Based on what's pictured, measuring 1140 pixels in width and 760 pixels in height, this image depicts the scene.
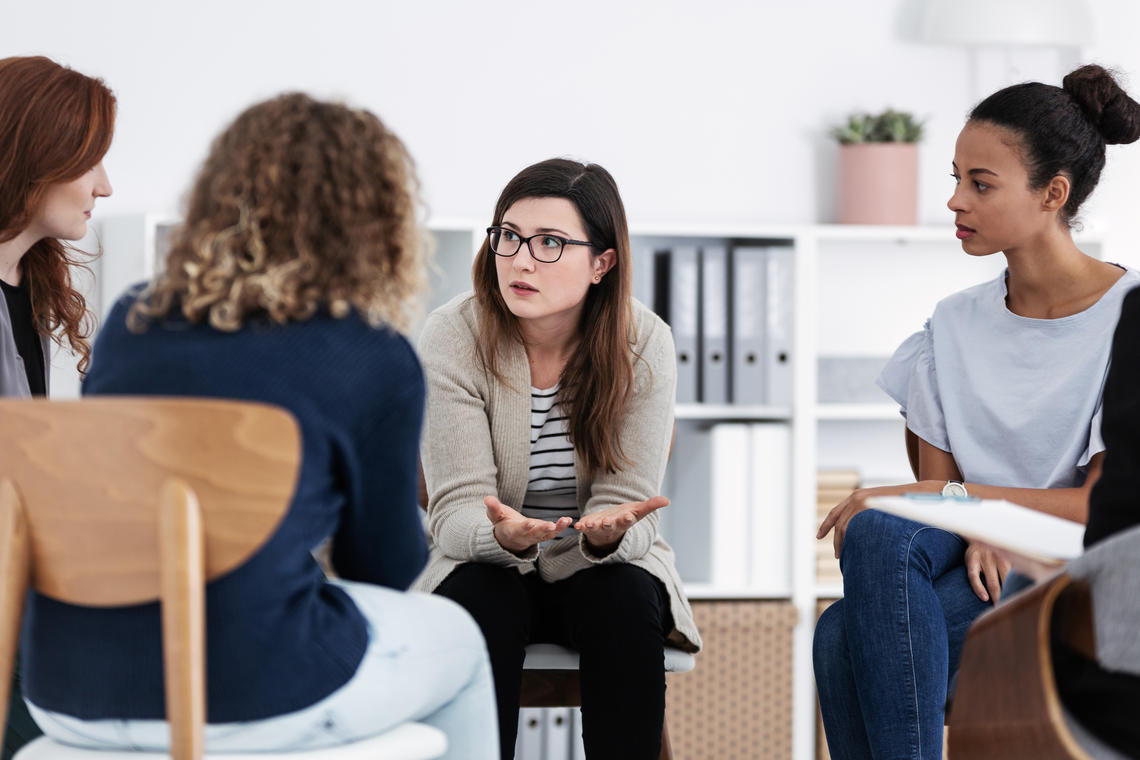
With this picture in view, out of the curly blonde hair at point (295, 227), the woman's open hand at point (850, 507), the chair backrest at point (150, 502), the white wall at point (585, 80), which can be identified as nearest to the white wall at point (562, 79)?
the white wall at point (585, 80)

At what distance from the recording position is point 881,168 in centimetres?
296

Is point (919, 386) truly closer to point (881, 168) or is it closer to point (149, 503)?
point (881, 168)

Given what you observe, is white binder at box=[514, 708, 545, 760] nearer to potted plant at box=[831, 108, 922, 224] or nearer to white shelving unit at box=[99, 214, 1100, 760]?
white shelving unit at box=[99, 214, 1100, 760]

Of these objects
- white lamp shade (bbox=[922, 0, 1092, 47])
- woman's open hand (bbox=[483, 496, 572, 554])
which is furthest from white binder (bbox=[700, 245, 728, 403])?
woman's open hand (bbox=[483, 496, 572, 554])

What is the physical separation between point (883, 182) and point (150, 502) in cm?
229

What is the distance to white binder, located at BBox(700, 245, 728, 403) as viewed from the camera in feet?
9.02

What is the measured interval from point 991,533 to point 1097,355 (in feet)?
2.94

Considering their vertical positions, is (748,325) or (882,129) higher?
(882,129)

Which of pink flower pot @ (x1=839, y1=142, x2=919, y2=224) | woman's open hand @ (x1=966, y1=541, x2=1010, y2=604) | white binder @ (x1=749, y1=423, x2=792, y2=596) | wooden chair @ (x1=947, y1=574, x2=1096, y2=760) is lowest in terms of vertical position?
white binder @ (x1=749, y1=423, x2=792, y2=596)

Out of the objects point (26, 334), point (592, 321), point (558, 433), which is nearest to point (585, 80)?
point (592, 321)

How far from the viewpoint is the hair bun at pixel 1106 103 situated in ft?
6.01

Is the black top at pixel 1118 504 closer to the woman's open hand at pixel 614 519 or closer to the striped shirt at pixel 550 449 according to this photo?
the woman's open hand at pixel 614 519

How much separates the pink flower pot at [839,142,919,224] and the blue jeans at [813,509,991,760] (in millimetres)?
1360

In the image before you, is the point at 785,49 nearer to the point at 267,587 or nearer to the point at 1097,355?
the point at 1097,355
